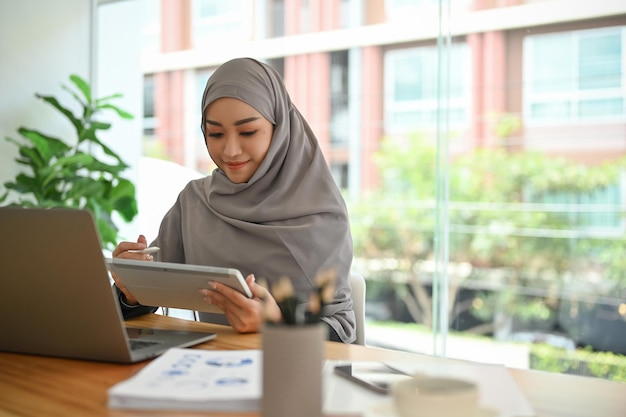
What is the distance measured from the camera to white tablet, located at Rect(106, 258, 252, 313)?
1360 millimetres

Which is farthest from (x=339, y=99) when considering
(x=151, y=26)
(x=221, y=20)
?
(x=151, y=26)

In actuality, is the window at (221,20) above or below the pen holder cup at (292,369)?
above

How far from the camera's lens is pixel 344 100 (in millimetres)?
3703

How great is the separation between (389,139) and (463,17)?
0.69 metres

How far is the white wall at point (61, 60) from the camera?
390 cm

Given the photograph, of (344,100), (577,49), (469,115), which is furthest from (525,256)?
(344,100)

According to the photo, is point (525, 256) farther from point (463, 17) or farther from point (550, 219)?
point (463, 17)

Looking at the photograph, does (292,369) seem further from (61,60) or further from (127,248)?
(61,60)

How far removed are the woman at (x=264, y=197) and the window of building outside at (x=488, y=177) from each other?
125 centimetres

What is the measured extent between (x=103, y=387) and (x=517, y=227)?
89.6 inches

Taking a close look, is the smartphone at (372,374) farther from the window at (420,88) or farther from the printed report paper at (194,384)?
the window at (420,88)

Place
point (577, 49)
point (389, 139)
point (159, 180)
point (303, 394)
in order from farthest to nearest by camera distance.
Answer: point (389, 139)
point (159, 180)
point (577, 49)
point (303, 394)

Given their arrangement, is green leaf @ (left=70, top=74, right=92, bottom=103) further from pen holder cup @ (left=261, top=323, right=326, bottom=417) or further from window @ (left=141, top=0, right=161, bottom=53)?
pen holder cup @ (left=261, top=323, right=326, bottom=417)

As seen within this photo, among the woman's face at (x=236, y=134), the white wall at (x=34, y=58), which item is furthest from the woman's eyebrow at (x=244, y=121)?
the white wall at (x=34, y=58)
